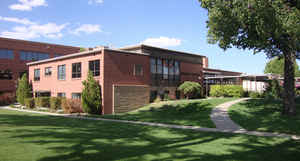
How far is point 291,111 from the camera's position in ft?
56.6

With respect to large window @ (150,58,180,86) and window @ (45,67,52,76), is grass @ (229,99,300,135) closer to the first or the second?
large window @ (150,58,180,86)

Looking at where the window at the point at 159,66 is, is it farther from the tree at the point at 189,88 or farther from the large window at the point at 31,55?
the large window at the point at 31,55

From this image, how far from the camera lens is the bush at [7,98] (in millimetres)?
38188

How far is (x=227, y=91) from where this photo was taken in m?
32.8

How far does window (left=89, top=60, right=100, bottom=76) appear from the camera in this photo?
25844 millimetres

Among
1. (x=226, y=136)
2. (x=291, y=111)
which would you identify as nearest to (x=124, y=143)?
(x=226, y=136)

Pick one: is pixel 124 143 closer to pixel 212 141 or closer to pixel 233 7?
pixel 212 141

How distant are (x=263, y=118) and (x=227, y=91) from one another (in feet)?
52.5

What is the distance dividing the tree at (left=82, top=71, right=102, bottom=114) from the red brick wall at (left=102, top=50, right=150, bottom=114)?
598mm

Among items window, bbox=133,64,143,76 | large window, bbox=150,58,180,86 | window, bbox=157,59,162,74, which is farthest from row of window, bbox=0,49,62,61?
window, bbox=157,59,162,74

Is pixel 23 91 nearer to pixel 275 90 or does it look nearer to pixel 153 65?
pixel 153 65

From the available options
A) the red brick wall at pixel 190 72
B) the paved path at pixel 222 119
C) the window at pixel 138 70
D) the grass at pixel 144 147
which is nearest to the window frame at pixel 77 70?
the window at pixel 138 70

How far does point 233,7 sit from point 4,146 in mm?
14709

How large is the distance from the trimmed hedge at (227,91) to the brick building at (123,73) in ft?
10.5
